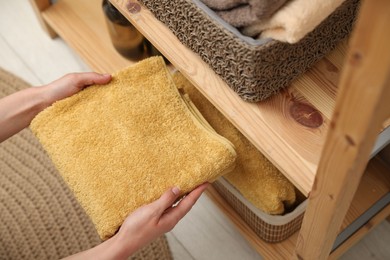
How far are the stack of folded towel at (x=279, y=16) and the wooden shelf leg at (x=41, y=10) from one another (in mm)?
765

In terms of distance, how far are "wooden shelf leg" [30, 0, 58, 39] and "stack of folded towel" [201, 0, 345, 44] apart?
765 millimetres

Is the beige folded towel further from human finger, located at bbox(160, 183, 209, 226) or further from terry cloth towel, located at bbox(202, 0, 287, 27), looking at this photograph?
human finger, located at bbox(160, 183, 209, 226)

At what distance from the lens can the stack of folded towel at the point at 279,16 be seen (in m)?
0.47

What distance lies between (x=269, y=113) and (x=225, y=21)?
4.6 inches

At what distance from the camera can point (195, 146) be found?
67 centimetres

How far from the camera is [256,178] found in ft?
2.36

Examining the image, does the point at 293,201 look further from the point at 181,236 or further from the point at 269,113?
the point at 181,236

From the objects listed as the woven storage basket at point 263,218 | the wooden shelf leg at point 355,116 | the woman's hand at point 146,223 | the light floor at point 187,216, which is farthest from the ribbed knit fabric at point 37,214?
the wooden shelf leg at point 355,116

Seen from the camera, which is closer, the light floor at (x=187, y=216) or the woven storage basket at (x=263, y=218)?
the woven storage basket at (x=263, y=218)

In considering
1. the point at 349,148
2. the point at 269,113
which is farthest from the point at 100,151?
the point at 349,148

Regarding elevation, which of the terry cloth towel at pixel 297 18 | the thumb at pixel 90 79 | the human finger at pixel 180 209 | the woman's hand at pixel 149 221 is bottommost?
the human finger at pixel 180 209

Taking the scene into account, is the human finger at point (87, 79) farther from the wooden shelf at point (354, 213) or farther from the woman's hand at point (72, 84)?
the wooden shelf at point (354, 213)

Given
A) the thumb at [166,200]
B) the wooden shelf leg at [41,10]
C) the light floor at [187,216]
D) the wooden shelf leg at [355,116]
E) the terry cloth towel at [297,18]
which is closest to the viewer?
the wooden shelf leg at [355,116]

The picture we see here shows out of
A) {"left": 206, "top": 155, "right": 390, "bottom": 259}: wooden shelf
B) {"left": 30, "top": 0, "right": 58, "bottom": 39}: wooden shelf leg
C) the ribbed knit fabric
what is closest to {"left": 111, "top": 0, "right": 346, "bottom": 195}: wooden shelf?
{"left": 206, "top": 155, "right": 390, "bottom": 259}: wooden shelf
